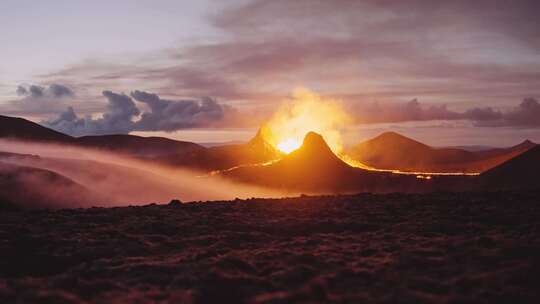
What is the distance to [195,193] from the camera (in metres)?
54.0

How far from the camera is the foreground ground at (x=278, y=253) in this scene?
32.3 feet

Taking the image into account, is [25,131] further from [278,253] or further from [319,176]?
[278,253]

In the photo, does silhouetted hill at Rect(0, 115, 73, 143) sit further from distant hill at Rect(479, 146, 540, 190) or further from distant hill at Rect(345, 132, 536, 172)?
distant hill at Rect(479, 146, 540, 190)

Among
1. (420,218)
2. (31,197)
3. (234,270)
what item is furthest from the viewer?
(31,197)

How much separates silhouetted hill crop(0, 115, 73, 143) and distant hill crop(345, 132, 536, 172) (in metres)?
99.2

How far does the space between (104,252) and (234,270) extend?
5019 mm

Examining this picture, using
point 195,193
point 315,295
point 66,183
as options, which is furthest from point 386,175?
point 315,295

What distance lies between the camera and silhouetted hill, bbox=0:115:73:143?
5861 inches

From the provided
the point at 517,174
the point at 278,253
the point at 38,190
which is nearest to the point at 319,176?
the point at 517,174

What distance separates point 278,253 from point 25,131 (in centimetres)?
16168

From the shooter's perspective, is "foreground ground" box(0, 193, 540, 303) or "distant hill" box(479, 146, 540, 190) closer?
"foreground ground" box(0, 193, 540, 303)

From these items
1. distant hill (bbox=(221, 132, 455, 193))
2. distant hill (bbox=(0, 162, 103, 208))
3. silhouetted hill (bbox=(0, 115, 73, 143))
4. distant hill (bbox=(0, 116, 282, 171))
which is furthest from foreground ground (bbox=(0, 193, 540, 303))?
silhouetted hill (bbox=(0, 115, 73, 143))

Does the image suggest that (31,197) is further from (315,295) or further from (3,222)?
(315,295)

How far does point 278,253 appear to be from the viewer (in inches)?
529
